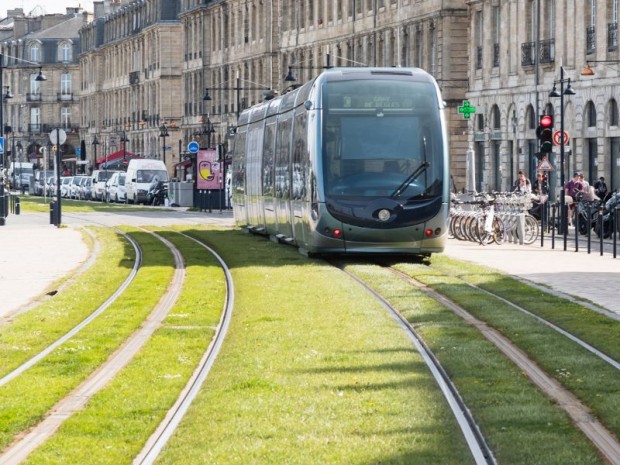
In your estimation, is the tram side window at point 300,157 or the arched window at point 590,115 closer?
the tram side window at point 300,157

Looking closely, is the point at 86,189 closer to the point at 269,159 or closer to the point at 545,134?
the point at 269,159

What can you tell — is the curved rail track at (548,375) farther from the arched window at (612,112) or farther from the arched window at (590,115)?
the arched window at (590,115)

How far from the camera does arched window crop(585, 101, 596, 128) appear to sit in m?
63.3

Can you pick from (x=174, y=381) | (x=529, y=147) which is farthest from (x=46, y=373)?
(x=529, y=147)

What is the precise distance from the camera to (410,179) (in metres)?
31.8

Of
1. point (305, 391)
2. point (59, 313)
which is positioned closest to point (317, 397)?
point (305, 391)

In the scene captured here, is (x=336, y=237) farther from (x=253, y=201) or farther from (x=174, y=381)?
(x=174, y=381)

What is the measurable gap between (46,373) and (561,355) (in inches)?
175

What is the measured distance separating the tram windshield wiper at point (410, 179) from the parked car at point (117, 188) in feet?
241

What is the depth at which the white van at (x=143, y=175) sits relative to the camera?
100562 mm

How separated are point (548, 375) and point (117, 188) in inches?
3618

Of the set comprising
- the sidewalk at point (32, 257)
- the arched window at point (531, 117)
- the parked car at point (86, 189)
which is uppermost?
the arched window at point (531, 117)

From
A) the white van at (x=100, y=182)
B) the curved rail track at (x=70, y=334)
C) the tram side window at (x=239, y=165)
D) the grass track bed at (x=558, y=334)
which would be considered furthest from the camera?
the white van at (x=100, y=182)

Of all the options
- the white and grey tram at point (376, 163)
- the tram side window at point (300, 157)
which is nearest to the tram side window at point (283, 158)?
the tram side window at point (300, 157)
